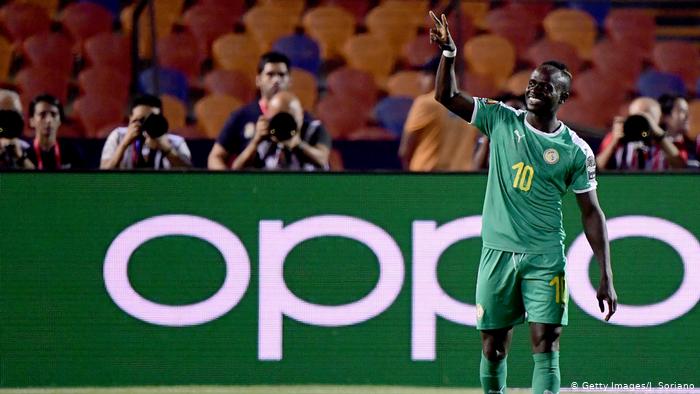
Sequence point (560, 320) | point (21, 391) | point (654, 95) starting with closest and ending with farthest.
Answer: point (560, 320) → point (21, 391) → point (654, 95)

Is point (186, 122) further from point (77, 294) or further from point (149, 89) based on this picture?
point (77, 294)

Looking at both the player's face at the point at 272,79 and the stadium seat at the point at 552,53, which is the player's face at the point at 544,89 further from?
the stadium seat at the point at 552,53

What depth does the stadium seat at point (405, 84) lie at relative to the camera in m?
11.7

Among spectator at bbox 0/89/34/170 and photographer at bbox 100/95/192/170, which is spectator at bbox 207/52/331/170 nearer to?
photographer at bbox 100/95/192/170

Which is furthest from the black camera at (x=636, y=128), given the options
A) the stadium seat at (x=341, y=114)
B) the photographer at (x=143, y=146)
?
the stadium seat at (x=341, y=114)

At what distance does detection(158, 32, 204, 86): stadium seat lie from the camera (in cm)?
1162

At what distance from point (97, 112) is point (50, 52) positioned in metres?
1.00

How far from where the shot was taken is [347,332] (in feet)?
24.7

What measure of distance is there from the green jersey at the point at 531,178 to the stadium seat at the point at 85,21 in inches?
265

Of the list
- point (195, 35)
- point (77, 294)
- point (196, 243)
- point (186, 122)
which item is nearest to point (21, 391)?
point (77, 294)

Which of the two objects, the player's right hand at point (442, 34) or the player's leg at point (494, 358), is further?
the player's leg at point (494, 358)

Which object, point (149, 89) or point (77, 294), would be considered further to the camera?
point (149, 89)

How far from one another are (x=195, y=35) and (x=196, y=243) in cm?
478

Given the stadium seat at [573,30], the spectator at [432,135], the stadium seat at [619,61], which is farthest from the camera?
the stadium seat at [573,30]
